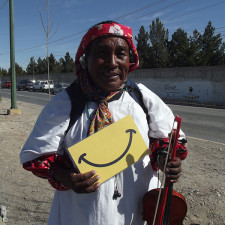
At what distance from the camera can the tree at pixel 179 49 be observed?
33688 millimetres

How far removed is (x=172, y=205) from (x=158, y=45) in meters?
37.6

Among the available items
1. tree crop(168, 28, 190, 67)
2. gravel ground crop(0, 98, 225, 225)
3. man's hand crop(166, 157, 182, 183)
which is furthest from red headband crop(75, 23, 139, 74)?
tree crop(168, 28, 190, 67)

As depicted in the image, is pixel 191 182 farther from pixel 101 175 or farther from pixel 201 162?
pixel 101 175

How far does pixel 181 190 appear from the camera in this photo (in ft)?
10.8

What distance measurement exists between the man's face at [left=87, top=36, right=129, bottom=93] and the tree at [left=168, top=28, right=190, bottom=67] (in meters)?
34.0

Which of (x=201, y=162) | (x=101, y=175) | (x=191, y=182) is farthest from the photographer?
(x=201, y=162)

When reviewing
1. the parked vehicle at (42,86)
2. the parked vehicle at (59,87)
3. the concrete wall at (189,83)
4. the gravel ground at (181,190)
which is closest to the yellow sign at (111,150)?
the gravel ground at (181,190)

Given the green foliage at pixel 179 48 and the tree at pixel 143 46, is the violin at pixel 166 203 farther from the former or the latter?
the tree at pixel 143 46

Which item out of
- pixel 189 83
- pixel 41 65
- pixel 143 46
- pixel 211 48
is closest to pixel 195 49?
pixel 211 48

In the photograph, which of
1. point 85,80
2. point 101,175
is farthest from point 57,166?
point 85,80

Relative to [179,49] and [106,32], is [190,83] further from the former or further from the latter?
[106,32]

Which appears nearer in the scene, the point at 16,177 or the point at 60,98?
the point at 60,98

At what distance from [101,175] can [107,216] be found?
22cm

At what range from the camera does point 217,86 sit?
17.5 meters
